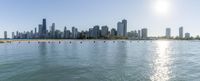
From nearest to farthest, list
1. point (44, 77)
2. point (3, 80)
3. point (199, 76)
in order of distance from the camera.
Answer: point (3, 80)
point (44, 77)
point (199, 76)

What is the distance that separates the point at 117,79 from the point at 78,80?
520 cm

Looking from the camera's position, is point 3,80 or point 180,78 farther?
point 180,78

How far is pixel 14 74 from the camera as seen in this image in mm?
29812

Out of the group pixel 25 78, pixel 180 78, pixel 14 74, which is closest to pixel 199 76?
pixel 180 78

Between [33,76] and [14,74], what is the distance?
3.62 m

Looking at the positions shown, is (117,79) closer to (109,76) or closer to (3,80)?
(109,76)

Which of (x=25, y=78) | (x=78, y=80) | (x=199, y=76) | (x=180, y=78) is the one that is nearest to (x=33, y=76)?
(x=25, y=78)

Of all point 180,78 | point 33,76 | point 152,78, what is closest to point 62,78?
point 33,76

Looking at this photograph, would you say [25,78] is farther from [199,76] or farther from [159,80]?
[199,76]

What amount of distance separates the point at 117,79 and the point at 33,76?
469 inches

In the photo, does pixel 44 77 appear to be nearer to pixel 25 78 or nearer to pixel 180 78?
pixel 25 78

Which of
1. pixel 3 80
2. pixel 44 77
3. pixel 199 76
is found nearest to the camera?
pixel 3 80

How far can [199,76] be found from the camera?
2970 centimetres

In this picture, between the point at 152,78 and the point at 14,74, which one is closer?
the point at 152,78
